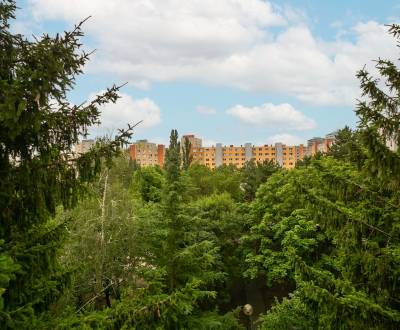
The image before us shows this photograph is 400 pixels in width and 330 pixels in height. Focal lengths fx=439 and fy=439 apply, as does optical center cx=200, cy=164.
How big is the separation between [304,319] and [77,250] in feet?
34.3

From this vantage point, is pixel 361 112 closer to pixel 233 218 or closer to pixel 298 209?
pixel 298 209

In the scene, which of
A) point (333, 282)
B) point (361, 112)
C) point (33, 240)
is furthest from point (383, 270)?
point (33, 240)

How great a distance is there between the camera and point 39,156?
257 inches

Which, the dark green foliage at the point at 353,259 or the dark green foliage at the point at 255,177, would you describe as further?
the dark green foliage at the point at 255,177

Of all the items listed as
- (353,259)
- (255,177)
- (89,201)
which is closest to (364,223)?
(353,259)

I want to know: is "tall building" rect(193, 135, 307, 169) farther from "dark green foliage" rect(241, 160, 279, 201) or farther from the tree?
the tree

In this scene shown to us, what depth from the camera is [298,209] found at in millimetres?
26469

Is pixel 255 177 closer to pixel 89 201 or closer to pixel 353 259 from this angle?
pixel 353 259

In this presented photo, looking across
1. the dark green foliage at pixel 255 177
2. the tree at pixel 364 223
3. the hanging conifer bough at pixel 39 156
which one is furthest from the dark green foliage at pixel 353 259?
the dark green foliage at pixel 255 177

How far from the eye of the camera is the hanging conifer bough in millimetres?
5934

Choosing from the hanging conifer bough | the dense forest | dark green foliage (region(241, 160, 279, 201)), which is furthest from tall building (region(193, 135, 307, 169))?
the hanging conifer bough

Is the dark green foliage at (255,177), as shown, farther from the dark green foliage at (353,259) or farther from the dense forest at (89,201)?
the dark green foliage at (353,259)

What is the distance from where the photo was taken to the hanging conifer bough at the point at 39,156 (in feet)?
19.5

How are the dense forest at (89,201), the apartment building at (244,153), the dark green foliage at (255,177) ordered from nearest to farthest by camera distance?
1. the dense forest at (89,201)
2. the dark green foliage at (255,177)
3. the apartment building at (244,153)
